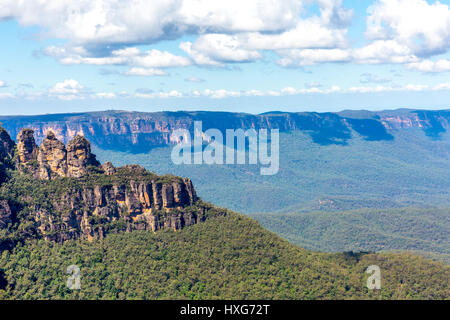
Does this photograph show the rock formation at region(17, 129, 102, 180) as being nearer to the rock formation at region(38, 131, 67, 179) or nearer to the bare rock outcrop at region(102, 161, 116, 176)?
the rock formation at region(38, 131, 67, 179)

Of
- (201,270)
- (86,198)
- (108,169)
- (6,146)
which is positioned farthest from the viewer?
(6,146)

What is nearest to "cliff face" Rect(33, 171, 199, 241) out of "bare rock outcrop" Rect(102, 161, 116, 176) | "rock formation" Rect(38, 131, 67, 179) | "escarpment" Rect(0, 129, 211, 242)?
"escarpment" Rect(0, 129, 211, 242)

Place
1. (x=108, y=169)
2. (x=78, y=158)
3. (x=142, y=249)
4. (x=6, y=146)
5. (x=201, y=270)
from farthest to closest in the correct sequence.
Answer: (x=6, y=146)
(x=108, y=169)
(x=78, y=158)
(x=142, y=249)
(x=201, y=270)

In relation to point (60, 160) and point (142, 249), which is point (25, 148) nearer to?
point (60, 160)

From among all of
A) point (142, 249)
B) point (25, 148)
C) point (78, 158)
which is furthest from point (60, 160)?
point (142, 249)

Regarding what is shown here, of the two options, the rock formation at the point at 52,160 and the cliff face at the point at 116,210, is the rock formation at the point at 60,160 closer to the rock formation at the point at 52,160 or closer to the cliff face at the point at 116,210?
the rock formation at the point at 52,160
